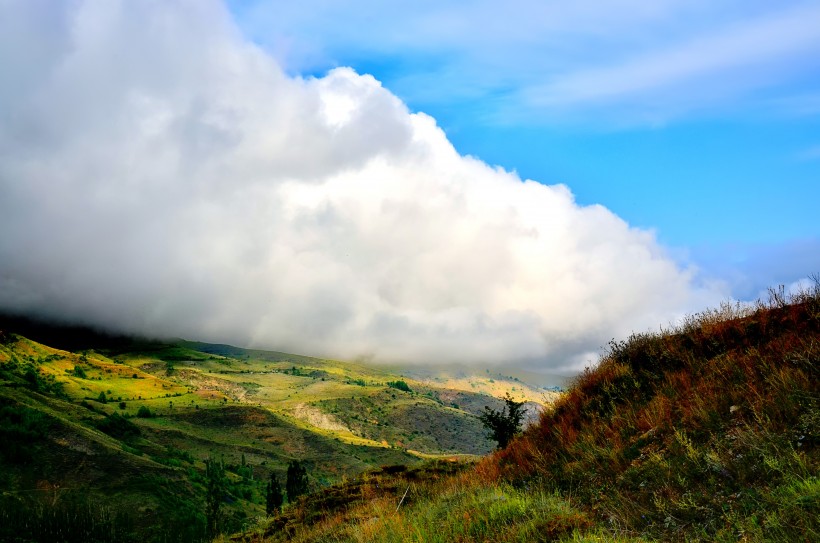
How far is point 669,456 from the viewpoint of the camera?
10.7 meters

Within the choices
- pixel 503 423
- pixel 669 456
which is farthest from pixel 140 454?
pixel 669 456

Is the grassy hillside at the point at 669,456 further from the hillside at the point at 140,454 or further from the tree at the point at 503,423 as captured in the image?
the tree at the point at 503,423

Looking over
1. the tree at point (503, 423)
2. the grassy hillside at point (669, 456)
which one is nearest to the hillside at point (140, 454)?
the tree at point (503, 423)

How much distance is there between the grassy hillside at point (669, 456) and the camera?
26.5 feet

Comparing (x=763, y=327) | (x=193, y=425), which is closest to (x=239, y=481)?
(x=193, y=425)

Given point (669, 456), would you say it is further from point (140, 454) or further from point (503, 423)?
point (140, 454)

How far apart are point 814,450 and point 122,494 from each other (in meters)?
81.9

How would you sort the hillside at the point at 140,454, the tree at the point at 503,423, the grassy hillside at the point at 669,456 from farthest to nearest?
the hillside at the point at 140,454
the tree at the point at 503,423
the grassy hillside at the point at 669,456

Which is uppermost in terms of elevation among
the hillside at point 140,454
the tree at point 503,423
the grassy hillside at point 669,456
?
the grassy hillside at point 669,456

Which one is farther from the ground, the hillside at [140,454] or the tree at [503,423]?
the tree at [503,423]

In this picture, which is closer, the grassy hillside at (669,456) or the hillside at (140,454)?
the grassy hillside at (669,456)

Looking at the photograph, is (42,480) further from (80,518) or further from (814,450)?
(814,450)

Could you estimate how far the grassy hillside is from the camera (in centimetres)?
808

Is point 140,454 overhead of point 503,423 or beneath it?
beneath
